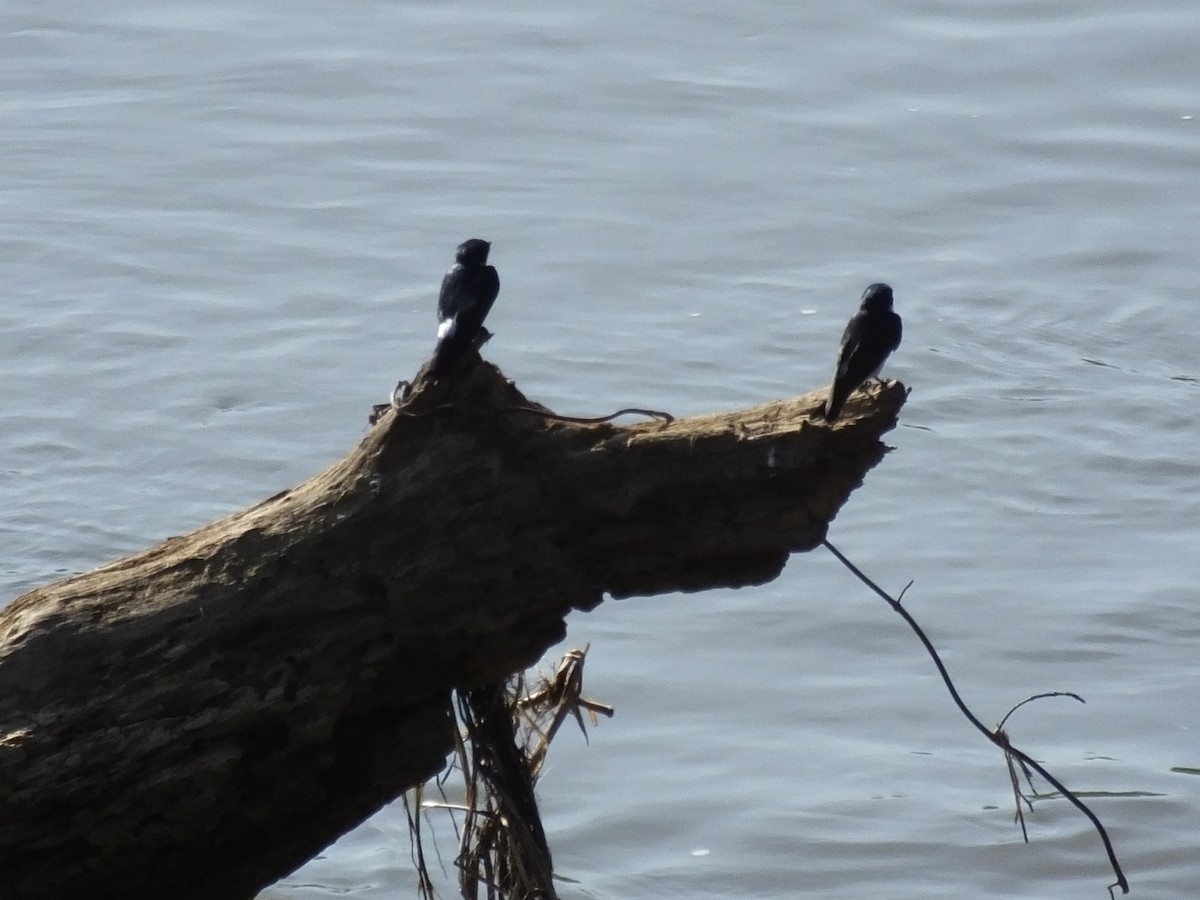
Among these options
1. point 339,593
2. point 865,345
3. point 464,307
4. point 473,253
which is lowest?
point 339,593

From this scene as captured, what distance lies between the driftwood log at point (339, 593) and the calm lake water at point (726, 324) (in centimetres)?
170

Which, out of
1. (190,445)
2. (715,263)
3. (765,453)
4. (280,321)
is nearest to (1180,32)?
(715,263)

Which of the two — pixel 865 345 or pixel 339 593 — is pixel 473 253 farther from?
pixel 339 593

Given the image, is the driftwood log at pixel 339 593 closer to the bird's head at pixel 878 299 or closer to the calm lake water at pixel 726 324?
the bird's head at pixel 878 299

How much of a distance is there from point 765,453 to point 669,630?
3.18 meters

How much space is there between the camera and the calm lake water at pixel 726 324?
20.0 feet

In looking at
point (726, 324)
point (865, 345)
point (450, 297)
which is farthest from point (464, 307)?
point (726, 324)

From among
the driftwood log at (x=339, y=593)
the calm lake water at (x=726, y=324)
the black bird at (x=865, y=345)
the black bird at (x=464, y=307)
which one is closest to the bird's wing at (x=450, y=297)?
the black bird at (x=464, y=307)

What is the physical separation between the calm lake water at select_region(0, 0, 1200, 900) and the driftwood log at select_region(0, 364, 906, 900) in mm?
1699

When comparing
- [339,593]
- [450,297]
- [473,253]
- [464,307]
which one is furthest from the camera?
[473,253]

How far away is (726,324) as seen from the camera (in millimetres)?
9406

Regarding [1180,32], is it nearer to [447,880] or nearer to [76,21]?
[76,21]

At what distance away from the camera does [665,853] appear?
575 centimetres

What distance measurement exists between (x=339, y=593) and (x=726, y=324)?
18.9ft
